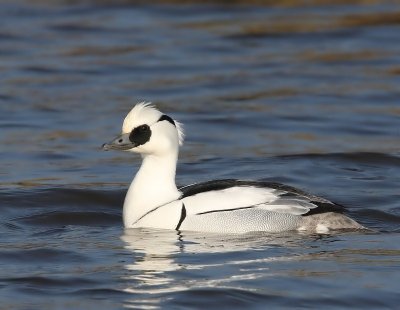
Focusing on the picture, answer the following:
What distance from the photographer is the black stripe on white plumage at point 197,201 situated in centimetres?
1162

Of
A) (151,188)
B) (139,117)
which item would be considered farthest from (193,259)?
(139,117)

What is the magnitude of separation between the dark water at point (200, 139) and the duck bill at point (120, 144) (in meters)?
0.77

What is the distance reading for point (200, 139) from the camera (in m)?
17.1

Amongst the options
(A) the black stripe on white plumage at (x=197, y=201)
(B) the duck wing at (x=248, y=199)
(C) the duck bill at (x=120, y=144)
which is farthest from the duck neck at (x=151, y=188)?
(C) the duck bill at (x=120, y=144)

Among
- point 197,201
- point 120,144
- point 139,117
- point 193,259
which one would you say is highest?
point 139,117

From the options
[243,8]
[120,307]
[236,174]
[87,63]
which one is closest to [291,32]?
[243,8]

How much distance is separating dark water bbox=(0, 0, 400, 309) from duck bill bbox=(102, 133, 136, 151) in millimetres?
774

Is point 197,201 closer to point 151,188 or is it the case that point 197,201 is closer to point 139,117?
point 151,188

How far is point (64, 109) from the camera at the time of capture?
61.1 feet

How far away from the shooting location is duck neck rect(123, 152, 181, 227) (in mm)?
11914

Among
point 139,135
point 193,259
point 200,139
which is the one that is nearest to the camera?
point 193,259

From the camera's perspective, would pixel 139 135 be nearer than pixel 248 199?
No

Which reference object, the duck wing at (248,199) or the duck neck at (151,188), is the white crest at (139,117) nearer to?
the duck neck at (151,188)

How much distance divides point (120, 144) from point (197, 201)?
35.3 inches
